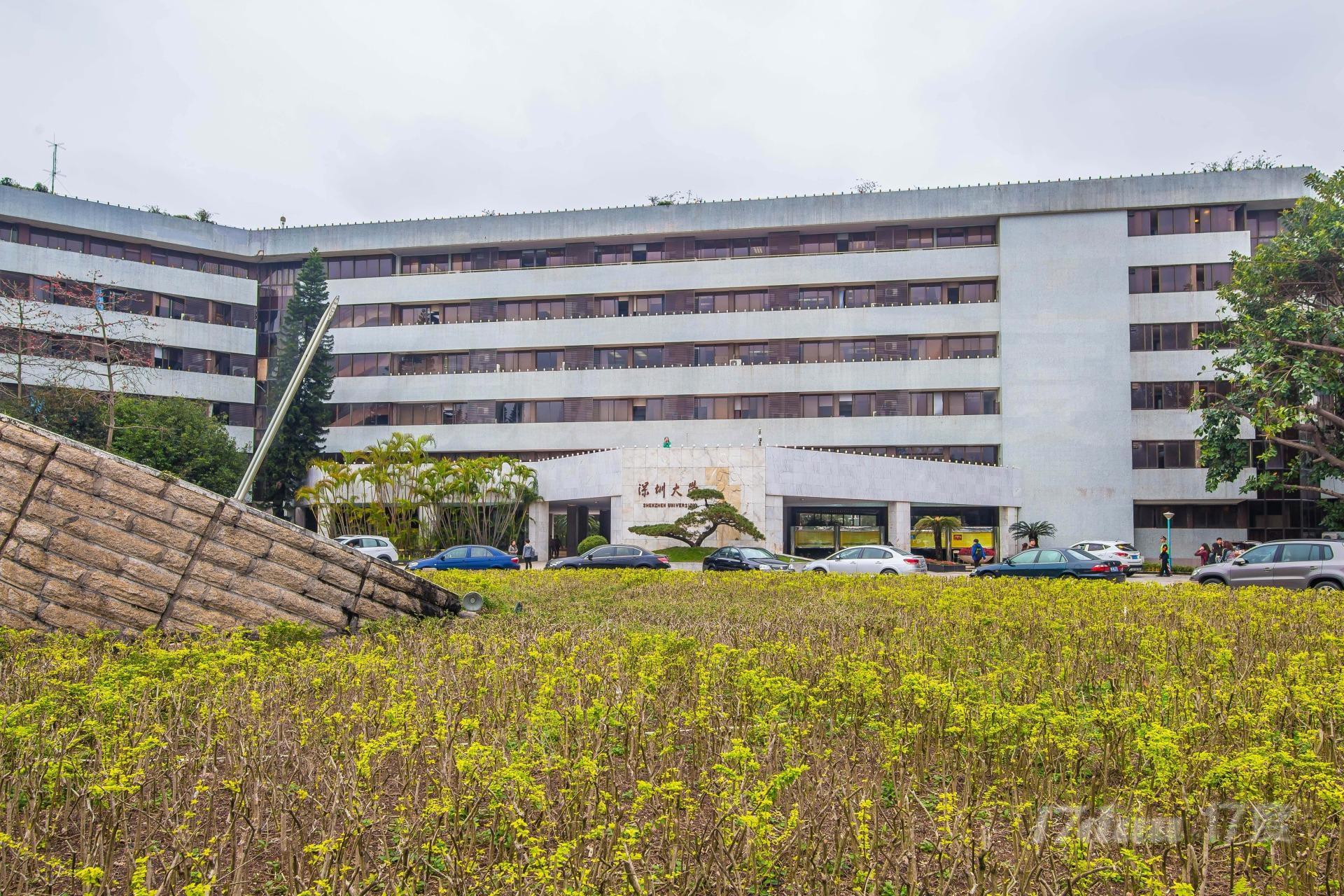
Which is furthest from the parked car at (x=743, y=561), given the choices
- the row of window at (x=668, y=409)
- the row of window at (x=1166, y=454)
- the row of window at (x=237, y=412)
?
the row of window at (x=237, y=412)

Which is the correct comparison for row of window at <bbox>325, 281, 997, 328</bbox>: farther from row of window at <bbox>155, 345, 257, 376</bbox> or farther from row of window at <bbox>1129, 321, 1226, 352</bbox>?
row of window at <bbox>1129, 321, 1226, 352</bbox>

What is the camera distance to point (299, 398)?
5353cm

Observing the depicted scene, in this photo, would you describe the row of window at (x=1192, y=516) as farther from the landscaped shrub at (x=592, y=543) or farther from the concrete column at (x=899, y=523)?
the landscaped shrub at (x=592, y=543)

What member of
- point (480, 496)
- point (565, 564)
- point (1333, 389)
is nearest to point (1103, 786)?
point (565, 564)

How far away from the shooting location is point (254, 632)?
10875 mm

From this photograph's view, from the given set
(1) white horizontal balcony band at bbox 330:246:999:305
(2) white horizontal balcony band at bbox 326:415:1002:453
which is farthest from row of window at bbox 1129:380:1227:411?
(1) white horizontal balcony band at bbox 330:246:999:305

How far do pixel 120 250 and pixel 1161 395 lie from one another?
185ft

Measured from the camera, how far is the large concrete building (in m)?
48.8

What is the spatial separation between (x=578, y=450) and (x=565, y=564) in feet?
66.7

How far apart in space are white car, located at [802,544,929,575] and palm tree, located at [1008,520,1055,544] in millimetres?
17946

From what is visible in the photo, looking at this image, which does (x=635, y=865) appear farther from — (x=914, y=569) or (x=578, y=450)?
(x=578, y=450)

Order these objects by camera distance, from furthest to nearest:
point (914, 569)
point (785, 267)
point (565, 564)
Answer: point (785, 267)
point (565, 564)
point (914, 569)

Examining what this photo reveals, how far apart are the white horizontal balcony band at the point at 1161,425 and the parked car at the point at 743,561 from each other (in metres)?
24.9

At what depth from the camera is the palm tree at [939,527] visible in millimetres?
46969
